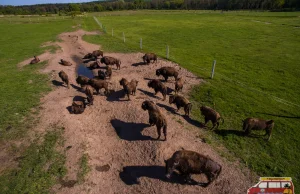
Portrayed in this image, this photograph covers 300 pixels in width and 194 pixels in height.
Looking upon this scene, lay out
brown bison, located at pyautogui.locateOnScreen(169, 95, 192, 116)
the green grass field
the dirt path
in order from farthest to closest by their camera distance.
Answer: brown bison, located at pyautogui.locateOnScreen(169, 95, 192, 116), the green grass field, the dirt path

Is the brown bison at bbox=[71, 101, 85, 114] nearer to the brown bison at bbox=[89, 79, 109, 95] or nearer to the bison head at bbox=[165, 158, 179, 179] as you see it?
the brown bison at bbox=[89, 79, 109, 95]

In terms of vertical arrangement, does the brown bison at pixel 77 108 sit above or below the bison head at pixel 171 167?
below

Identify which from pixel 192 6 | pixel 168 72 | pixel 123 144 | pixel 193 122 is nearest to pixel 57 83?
pixel 168 72

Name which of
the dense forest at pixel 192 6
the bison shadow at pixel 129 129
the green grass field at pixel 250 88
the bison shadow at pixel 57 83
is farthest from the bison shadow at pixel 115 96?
the dense forest at pixel 192 6

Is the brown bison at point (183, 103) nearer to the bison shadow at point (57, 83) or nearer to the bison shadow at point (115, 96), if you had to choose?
the bison shadow at point (115, 96)

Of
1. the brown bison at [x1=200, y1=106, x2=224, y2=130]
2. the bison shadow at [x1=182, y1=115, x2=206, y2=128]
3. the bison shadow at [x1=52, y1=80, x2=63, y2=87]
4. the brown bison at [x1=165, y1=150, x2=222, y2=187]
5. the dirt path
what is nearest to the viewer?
the brown bison at [x1=165, y1=150, x2=222, y2=187]

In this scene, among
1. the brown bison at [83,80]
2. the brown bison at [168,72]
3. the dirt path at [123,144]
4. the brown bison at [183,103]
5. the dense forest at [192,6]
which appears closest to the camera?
the dirt path at [123,144]

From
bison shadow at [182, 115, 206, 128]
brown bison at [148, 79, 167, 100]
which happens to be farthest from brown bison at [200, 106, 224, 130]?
brown bison at [148, 79, 167, 100]

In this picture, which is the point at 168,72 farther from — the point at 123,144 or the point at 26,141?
the point at 26,141
